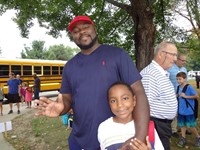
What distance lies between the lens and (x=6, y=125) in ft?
24.9

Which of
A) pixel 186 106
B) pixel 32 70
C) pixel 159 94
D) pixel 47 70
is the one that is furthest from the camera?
pixel 47 70

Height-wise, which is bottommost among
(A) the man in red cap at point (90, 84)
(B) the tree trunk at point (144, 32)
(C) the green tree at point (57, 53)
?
(A) the man in red cap at point (90, 84)

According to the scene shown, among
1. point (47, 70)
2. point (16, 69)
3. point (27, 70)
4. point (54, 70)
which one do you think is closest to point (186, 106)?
point (16, 69)

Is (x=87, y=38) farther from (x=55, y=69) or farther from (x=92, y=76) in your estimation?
(x=55, y=69)

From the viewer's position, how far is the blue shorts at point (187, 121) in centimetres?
604

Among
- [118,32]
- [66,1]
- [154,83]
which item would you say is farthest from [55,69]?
[154,83]

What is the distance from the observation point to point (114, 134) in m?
2.22

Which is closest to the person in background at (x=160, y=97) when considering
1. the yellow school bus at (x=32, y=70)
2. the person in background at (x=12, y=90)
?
the person in background at (x=12, y=90)

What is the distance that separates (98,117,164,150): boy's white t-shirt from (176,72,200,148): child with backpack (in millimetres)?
3993

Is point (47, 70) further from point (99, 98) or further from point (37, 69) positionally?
point (99, 98)

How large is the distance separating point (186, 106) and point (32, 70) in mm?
15454

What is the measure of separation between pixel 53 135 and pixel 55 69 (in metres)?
14.4

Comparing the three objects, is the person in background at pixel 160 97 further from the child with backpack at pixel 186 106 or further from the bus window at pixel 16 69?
the bus window at pixel 16 69

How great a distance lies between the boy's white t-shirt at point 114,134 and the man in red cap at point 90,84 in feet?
0.30
